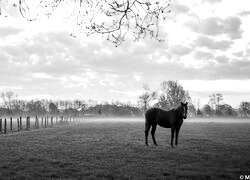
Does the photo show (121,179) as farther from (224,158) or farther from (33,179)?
(224,158)

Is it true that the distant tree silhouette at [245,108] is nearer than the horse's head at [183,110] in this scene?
No

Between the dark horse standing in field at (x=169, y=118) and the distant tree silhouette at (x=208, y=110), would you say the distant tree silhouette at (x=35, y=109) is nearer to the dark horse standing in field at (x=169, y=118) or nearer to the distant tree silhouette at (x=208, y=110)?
the distant tree silhouette at (x=208, y=110)

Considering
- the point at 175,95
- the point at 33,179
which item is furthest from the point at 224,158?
the point at 175,95

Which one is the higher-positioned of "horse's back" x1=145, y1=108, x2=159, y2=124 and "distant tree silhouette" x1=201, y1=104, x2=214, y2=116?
"horse's back" x1=145, y1=108, x2=159, y2=124

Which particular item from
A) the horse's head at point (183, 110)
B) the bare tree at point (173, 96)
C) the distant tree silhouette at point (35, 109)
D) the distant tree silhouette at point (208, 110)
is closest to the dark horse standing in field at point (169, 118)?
the horse's head at point (183, 110)

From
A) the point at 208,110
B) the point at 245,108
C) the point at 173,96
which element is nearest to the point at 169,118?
the point at 173,96

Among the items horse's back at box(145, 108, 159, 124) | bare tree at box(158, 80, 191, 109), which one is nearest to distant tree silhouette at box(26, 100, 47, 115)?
bare tree at box(158, 80, 191, 109)

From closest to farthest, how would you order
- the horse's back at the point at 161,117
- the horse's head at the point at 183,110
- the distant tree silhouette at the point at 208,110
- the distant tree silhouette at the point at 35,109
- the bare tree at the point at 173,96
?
the horse's head at the point at 183,110, the horse's back at the point at 161,117, the bare tree at the point at 173,96, the distant tree silhouette at the point at 208,110, the distant tree silhouette at the point at 35,109

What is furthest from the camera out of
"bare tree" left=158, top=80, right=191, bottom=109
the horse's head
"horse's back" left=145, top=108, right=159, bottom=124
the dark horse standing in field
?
"bare tree" left=158, top=80, right=191, bottom=109

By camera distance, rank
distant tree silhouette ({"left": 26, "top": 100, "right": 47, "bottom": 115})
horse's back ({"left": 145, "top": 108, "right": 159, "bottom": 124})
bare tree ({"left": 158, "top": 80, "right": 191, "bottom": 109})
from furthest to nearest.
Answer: distant tree silhouette ({"left": 26, "top": 100, "right": 47, "bottom": 115}) → bare tree ({"left": 158, "top": 80, "right": 191, "bottom": 109}) → horse's back ({"left": 145, "top": 108, "right": 159, "bottom": 124})

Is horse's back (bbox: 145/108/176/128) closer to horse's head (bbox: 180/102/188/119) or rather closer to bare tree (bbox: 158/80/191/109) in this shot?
horse's head (bbox: 180/102/188/119)

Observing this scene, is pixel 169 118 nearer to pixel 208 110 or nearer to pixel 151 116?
pixel 151 116

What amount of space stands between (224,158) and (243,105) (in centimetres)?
16161

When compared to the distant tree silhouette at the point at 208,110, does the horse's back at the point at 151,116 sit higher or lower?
higher
